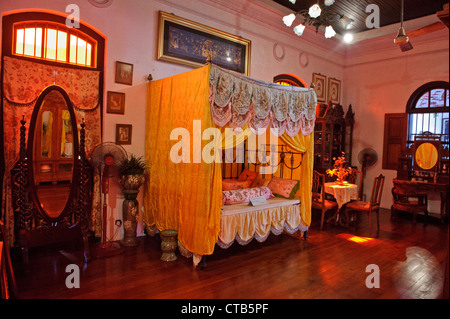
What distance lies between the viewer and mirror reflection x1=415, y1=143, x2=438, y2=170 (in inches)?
262

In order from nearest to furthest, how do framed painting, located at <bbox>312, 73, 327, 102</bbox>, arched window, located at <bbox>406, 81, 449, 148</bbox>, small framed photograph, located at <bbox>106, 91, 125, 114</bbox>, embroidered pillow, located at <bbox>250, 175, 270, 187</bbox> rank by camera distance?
small framed photograph, located at <bbox>106, 91, 125, 114</bbox>
embroidered pillow, located at <bbox>250, 175, 270, 187</bbox>
arched window, located at <bbox>406, 81, 449, 148</bbox>
framed painting, located at <bbox>312, 73, 327, 102</bbox>

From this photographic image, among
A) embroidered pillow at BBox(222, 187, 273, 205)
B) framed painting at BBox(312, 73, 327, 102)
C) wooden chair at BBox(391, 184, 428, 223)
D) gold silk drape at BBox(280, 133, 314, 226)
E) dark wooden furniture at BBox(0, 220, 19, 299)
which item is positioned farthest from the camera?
framed painting at BBox(312, 73, 327, 102)

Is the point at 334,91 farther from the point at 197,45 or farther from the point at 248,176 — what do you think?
the point at 197,45

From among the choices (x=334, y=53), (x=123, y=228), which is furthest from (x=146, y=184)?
(x=334, y=53)

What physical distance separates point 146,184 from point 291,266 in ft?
7.89

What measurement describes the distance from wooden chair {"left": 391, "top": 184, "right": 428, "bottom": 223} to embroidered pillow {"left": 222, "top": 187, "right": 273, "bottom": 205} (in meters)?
3.28

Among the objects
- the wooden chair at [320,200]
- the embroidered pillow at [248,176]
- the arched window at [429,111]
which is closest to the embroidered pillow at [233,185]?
the embroidered pillow at [248,176]

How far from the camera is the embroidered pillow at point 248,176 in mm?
5590

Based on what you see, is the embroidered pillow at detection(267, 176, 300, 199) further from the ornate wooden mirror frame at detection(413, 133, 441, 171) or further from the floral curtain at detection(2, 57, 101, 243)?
the ornate wooden mirror frame at detection(413, 133, 441, 171)

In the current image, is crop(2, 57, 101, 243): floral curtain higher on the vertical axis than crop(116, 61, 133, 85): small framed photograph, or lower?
lower

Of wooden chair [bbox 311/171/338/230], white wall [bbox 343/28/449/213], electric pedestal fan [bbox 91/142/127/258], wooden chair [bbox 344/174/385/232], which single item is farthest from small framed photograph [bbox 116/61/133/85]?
white wall [bbox 343/28/449/213]

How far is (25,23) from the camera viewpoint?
12.9 ft

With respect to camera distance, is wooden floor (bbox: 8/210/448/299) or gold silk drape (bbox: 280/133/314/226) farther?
gold silk drape (bbox: 280/133/314/226)

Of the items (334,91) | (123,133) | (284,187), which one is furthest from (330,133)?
(123,133)
